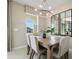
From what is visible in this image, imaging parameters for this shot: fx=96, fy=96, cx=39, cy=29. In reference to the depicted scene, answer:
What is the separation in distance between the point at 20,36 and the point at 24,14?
1.32 meters

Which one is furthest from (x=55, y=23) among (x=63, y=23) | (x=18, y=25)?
(x=18, y=25)

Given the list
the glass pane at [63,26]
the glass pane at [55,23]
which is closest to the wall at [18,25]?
the glass pane at [55,23]

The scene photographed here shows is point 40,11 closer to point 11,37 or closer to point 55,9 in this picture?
point 55,9

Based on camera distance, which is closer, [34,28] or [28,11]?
[28,11]

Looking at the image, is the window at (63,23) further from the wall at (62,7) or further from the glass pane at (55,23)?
A: the wall at (62,7)

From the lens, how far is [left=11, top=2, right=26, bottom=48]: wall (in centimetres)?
516

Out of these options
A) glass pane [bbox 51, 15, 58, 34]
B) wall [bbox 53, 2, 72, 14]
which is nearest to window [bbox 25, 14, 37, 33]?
glass pane [bbox 51, 15, 58, 34]

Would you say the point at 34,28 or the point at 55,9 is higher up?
the point at 55,9

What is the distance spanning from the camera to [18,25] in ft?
17.7

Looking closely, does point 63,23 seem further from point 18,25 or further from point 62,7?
point 18,25

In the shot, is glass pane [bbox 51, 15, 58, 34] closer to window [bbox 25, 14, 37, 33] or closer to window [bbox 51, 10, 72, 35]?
window [bbox 51, 10, 72, 35]

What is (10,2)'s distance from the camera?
497 cm
